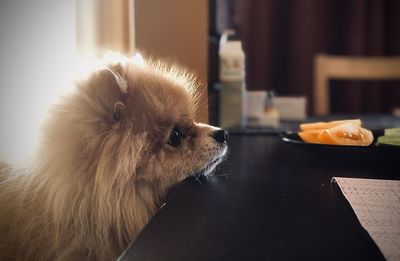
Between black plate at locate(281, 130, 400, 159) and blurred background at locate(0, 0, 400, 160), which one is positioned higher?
blurred background at locate(0, 0, 400, 160)

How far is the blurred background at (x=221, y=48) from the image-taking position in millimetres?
1352

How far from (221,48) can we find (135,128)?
0.97 metres

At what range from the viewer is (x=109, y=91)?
30.5 inches

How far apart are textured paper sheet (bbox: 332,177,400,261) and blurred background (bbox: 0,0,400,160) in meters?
0.46

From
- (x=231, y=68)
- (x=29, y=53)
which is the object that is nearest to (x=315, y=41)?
(x=231, y=68)

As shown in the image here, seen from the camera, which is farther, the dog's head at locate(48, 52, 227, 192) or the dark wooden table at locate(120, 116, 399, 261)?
the dog's head at locate(48, 52, 227, 192)

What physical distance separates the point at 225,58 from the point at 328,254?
120 cm

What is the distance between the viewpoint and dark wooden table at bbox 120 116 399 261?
0.52 metres

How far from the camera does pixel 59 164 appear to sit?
2.52 feet

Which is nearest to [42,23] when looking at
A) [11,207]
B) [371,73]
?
[11,207]

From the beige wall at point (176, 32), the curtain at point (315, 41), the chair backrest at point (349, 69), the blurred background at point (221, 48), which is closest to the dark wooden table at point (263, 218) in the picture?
the blurred background at point (221, 48)

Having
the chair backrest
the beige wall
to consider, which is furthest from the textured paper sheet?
the chair backrest

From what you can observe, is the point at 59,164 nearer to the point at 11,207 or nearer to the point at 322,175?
the point at 11,207

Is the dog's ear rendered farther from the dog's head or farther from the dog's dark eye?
the dog's dark eye
